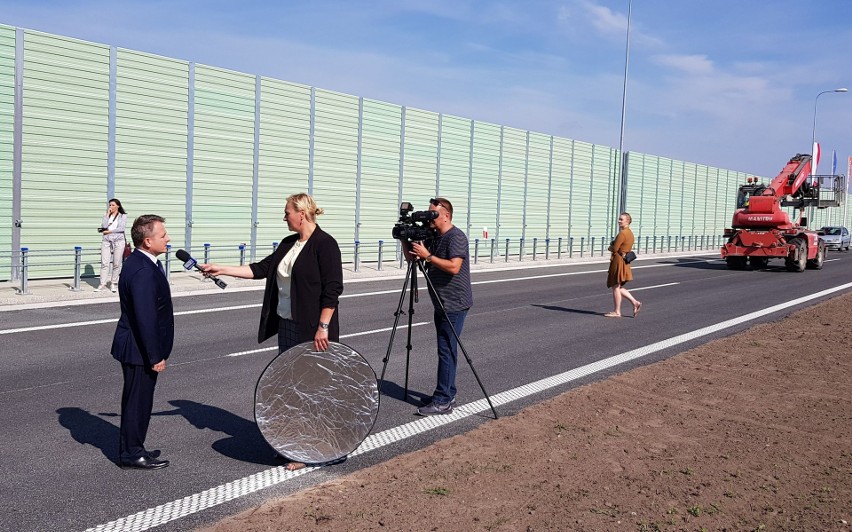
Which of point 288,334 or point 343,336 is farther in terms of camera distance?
point 343,336

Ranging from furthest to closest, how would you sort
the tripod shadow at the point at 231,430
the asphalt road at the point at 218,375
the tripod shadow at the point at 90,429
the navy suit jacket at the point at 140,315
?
the tripod shadow at the point at 90,429, the tripod shadow at the point at 231,430, the navy suit jacket at the point at 140,315, the asphalt road at the point at 218,375

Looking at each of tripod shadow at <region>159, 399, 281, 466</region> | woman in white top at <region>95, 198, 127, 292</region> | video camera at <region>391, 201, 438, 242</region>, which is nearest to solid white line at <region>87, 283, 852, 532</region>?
tripod shadow at <region>159, 399, 281, 466</region>

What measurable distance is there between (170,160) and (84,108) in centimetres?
258

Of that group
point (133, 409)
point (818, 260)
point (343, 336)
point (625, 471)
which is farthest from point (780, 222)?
point (133, 409)

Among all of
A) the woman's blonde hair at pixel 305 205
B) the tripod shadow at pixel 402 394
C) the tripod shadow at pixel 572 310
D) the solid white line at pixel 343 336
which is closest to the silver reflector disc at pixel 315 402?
the woman's blonde hair at pixel 305 205

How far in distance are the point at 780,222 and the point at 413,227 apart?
1021 inches

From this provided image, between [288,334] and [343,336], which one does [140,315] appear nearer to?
[288,334]

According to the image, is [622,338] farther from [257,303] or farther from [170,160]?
[170,160]

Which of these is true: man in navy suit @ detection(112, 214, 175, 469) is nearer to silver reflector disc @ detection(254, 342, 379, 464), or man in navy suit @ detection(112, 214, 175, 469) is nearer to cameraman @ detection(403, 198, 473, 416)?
silver reflector disc @ detection(254, 342, 379, 464)

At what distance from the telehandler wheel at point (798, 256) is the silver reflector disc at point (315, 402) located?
26.6m

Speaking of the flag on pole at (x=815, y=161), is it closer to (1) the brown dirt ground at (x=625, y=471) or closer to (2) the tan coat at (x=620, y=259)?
(2) the tan coat at (x=620, y=259)

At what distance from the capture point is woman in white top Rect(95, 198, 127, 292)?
15.6 meters

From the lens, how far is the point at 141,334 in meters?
5.24

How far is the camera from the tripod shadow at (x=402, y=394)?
750 centimetres
